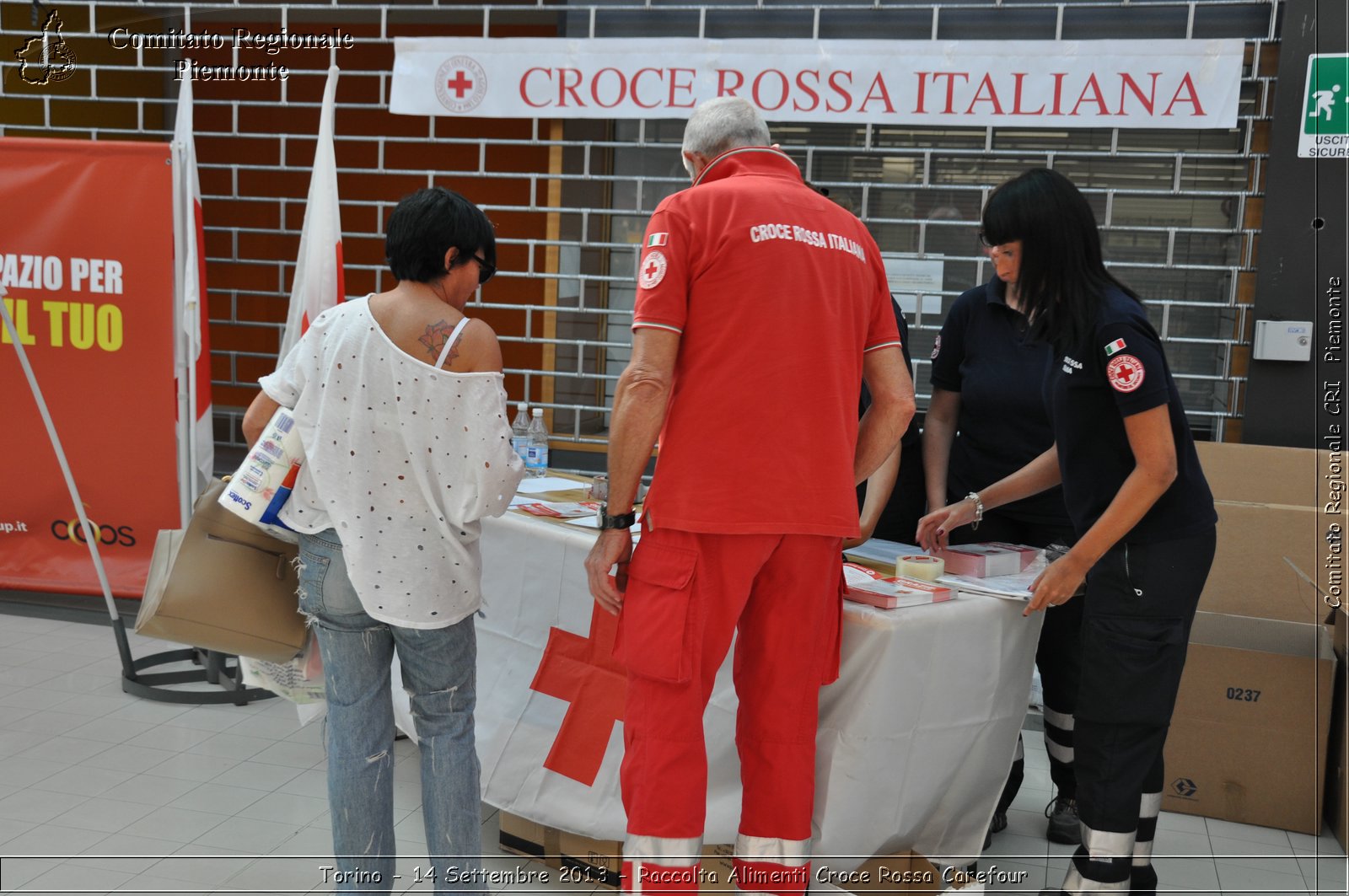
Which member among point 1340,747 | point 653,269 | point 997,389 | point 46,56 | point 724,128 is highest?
point 46,56

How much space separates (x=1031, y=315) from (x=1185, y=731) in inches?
64.9

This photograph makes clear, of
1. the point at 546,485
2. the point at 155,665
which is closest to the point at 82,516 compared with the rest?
the point at 155,665

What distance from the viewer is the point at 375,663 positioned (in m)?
2.39

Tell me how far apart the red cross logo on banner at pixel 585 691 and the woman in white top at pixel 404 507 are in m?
0.39

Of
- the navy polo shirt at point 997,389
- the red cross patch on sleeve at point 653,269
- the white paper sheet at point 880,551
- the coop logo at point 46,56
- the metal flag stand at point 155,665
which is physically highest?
the coop logo at point 46,56

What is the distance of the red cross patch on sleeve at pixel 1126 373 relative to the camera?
2260mm

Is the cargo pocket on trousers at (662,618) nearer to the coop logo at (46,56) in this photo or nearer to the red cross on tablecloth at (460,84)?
the red cross on tablecloth at (460,84)

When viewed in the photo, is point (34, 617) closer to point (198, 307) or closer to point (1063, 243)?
point (198, 307)

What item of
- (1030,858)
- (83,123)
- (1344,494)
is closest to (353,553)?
(1030,858)

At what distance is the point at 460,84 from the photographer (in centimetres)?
481

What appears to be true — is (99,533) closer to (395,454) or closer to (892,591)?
(395,454)

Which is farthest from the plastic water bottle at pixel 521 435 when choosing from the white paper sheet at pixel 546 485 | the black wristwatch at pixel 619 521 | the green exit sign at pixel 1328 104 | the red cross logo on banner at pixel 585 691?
the green exit sign at pixel 1328 104

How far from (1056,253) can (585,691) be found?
1.48m

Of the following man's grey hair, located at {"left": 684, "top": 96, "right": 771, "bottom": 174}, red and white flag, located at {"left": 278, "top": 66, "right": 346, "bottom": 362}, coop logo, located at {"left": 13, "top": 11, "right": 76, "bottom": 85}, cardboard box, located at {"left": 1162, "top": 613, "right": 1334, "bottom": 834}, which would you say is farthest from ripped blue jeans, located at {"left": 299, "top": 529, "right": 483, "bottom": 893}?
coop logo, located at {"left": 13, "top": 11, "right": 76, "bottom": 85}
